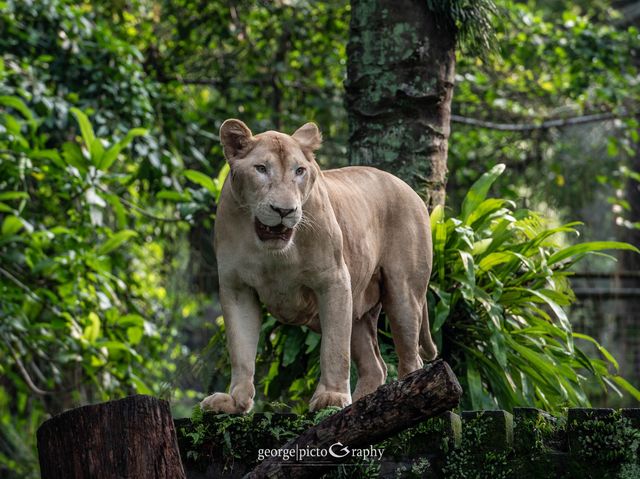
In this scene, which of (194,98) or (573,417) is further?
(194,98)

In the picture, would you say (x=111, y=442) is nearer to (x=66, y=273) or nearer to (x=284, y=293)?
(x=284, y=293)

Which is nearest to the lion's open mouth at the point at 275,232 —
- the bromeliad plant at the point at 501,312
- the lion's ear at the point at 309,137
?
the lion's ear at the point at 309,137

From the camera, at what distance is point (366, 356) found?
18.0 ft

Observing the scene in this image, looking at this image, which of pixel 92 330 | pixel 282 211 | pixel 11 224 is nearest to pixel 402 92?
pixel 282 211

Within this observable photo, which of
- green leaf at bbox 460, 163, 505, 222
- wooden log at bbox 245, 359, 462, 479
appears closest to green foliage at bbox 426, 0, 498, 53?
green leaf at bbox 460, 163, 505, 222

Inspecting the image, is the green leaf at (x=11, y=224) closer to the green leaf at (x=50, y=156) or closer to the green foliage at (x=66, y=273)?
the green foliage at (x=66, y=273)

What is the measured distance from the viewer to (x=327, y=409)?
4.56 metres

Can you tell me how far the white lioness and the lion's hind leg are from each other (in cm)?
22

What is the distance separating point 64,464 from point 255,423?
989 millimetres

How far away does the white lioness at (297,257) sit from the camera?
14.8ft

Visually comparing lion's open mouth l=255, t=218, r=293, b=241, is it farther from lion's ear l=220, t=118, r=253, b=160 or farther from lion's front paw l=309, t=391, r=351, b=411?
lion's front paw l=309, t=391, r=351, b=411

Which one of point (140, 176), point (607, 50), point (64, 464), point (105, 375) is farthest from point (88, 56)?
point (64, 464)

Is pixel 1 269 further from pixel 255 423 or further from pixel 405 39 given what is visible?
pixel 255 423

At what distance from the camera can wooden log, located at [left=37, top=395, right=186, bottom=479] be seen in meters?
3.85
